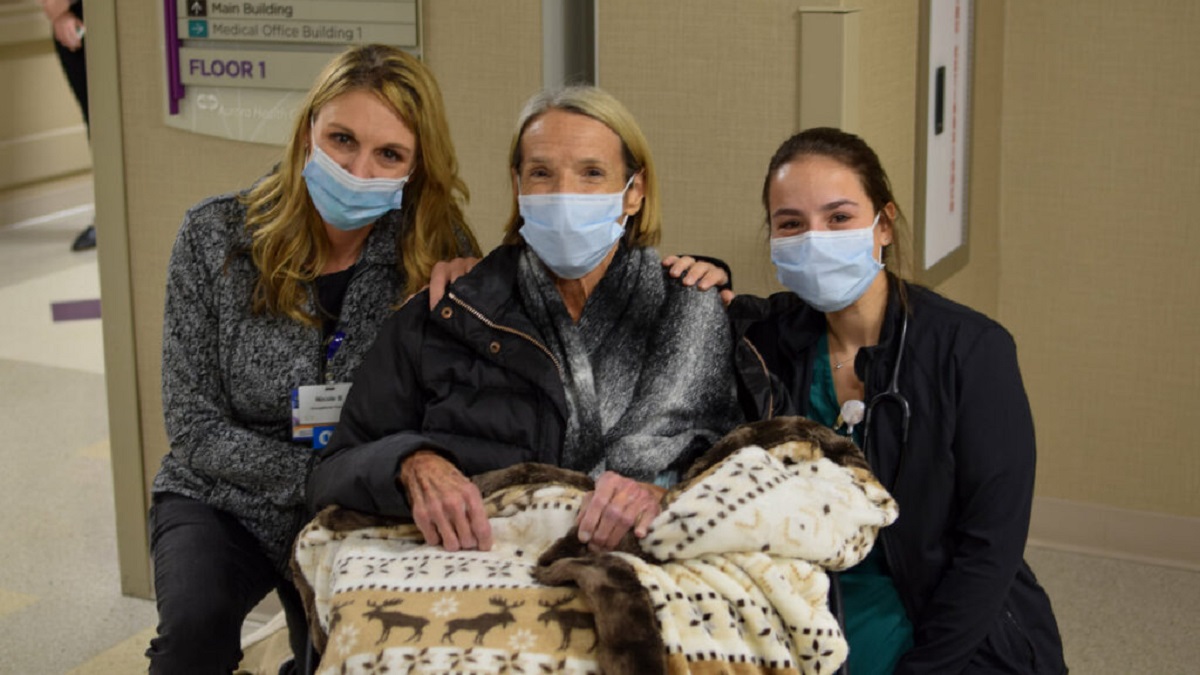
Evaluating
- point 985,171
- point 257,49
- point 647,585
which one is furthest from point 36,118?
point 647,585

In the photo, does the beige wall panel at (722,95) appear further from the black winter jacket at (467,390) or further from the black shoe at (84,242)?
the black shoe at (84,242)

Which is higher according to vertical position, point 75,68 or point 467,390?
point 75,68

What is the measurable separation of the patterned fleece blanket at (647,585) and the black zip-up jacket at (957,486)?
14 cm

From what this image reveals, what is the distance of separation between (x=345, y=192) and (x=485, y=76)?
0.73 metres

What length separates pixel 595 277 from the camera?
2.70 metres

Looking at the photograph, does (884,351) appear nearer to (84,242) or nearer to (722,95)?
(722,95)

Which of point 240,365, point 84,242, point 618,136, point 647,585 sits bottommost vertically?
point 84,242

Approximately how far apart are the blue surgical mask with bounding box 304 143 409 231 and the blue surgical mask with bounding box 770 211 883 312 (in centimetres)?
74

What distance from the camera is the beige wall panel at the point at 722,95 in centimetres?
314

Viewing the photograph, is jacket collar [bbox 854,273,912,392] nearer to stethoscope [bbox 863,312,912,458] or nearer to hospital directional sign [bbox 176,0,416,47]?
stethoscope [bbox 863,312,912,458]

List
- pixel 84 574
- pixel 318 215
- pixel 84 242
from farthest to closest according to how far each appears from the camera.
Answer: pixel 84 242
pixel 84 574
pixel 318 215

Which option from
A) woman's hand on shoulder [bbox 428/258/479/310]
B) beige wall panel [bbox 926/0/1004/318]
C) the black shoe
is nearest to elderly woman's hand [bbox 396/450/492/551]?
woman's hand on shoulder [bbox 428/258/479/310]

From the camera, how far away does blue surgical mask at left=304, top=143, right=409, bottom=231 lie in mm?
2822

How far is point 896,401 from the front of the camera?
8.16 ft
